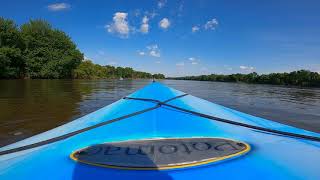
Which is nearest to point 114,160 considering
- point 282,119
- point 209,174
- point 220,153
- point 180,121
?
point 209,174

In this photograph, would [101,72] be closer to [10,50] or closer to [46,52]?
[46,52]

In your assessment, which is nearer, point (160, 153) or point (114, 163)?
point (114, 163)

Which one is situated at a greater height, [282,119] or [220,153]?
[220,153]

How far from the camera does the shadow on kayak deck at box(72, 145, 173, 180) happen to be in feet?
4.49

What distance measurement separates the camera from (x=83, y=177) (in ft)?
4.49

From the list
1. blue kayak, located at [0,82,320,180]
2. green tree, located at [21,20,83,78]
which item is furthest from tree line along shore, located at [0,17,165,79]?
blue kayak, located at [0,82,320,180]

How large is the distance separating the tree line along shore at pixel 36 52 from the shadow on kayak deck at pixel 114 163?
135 feet

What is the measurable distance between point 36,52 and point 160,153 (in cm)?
5313

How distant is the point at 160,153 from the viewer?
1.65m

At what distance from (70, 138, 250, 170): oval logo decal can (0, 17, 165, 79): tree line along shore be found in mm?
41153

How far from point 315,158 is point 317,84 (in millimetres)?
67402

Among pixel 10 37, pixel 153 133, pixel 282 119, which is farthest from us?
pixel 10 37

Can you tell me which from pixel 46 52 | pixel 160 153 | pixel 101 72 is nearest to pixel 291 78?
pixel 46 52

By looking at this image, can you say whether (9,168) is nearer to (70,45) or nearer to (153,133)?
(153,133)
